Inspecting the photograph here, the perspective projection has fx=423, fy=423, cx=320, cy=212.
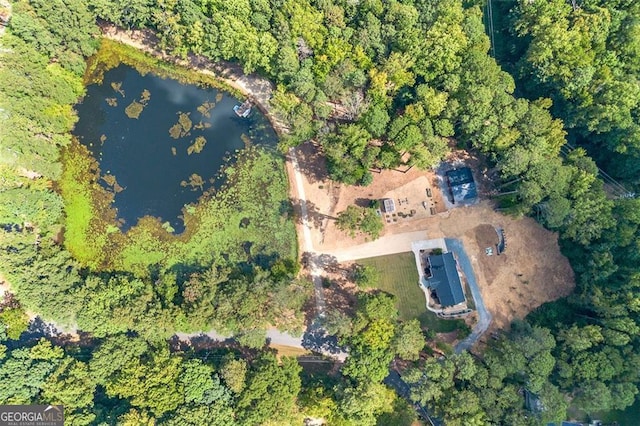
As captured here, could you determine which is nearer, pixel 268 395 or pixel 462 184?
pixel 268 395

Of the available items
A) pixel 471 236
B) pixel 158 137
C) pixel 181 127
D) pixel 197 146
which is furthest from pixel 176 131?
pixel 471 236

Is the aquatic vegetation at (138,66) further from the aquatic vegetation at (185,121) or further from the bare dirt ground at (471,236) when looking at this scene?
the bare dirt ground at (471,236)

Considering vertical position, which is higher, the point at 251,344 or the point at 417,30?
the point at 417,30

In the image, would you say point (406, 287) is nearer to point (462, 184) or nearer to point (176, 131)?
point (462, 184)

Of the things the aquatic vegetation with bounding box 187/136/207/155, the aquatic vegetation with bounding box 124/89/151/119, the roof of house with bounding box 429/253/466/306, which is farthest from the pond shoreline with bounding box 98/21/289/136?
the roof of house with bounding box 429/253/466/306

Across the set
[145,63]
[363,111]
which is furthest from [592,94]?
[145,63]

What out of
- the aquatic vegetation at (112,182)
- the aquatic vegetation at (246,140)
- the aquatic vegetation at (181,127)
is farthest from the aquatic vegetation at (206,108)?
the aquatic vegetation at (112,182)

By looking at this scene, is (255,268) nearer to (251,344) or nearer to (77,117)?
(251,344)
